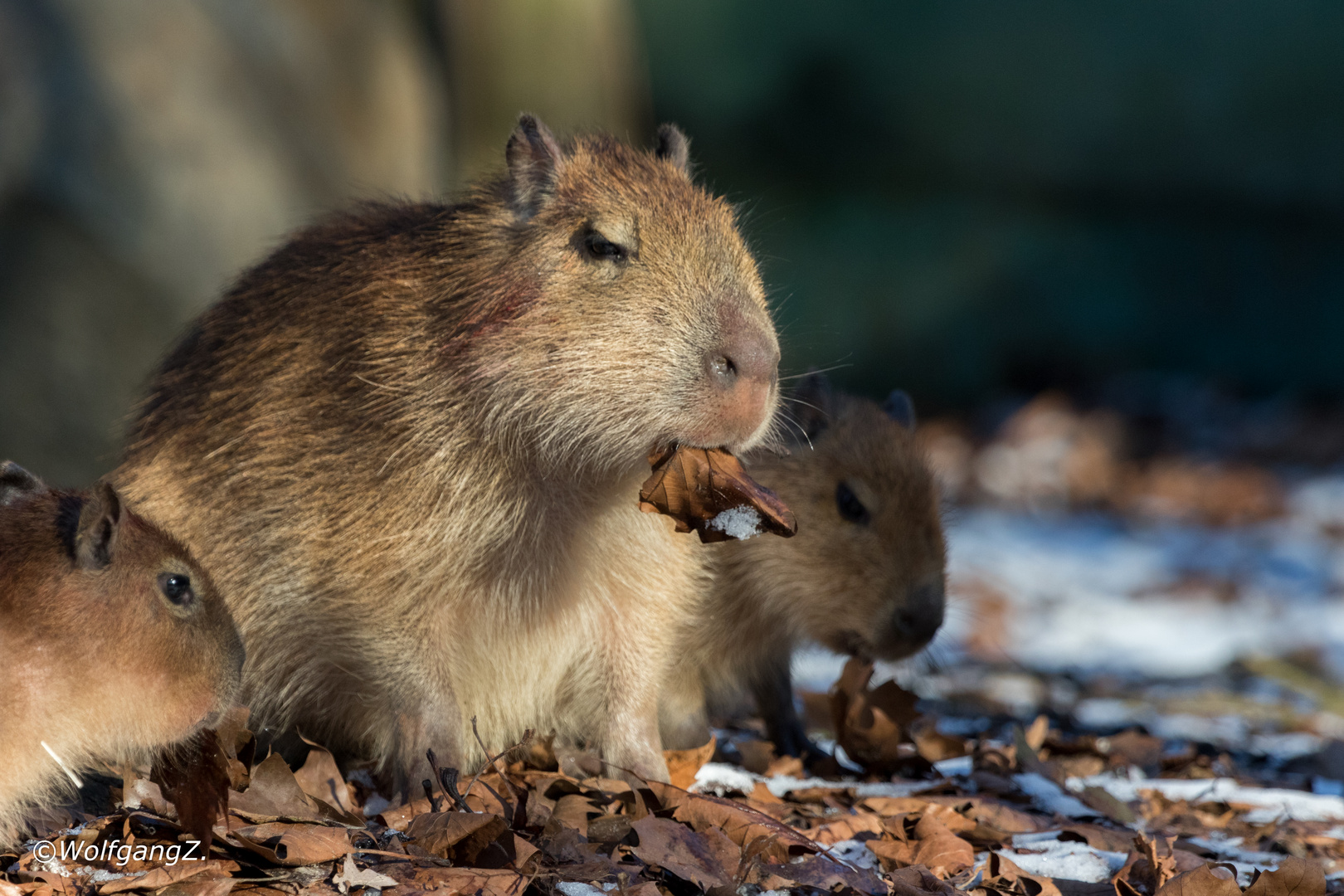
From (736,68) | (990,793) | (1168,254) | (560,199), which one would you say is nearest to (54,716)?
(560,199)

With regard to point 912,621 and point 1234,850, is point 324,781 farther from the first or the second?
point 1234,850

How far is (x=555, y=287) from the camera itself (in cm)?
315

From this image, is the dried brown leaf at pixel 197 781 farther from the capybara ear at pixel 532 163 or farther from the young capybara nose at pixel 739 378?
the capybara ear at pixel 532 163

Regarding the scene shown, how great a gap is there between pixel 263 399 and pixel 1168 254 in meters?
10.1

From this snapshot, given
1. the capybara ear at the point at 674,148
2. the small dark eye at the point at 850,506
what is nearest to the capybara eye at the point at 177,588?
the capybara ear at the point at 674,148

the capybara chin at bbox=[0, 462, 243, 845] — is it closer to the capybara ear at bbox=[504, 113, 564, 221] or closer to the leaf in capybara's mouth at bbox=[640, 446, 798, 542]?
the leaf in capybara's mouth at bbox=[640, 446, 798, 542]

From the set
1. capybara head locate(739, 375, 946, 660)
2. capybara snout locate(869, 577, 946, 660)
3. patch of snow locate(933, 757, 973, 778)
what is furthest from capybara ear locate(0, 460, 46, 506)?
patch of snow locate(933, 757, 973, 778)

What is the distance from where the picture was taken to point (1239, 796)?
4.10m

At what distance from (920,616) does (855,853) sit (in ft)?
4.24

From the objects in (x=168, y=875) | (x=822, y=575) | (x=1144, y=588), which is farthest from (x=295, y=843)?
(x=1144, y=588)

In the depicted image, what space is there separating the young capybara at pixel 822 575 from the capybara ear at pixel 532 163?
54.0 inches

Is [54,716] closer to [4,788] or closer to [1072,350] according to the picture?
[4,788]

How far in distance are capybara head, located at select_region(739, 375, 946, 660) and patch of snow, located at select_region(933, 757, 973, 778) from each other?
0.37m

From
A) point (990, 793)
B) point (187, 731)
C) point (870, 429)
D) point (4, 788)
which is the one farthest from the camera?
point (870, 429)
